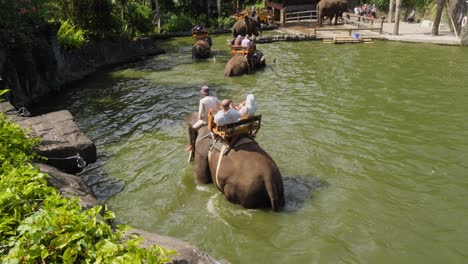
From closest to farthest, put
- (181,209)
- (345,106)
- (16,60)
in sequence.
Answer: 1. (181,209)
2. (345,106)
3. (16,60)

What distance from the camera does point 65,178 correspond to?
6.80 m

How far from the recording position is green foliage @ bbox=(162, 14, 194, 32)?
3103 centimetres

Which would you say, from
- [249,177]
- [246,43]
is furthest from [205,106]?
[246,43]

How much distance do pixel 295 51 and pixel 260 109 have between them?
34.1 feet

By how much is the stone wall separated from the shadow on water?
8785 mm

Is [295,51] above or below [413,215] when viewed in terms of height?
above

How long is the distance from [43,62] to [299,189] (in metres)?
12.9

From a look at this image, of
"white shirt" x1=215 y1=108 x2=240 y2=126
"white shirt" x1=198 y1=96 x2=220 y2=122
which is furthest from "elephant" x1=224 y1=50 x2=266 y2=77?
"white shirt" x1=215 y1=108 x2=240 y2=126

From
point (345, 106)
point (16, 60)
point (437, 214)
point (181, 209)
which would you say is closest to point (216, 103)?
point (181, 209)

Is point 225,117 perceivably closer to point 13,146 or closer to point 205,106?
point 205,106

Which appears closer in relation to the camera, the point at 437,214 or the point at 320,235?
the point at 320,235

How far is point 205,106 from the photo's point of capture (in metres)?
8.79

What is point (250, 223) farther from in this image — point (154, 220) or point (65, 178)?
point (65, 178)

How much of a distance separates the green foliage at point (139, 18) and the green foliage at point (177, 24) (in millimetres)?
3292
